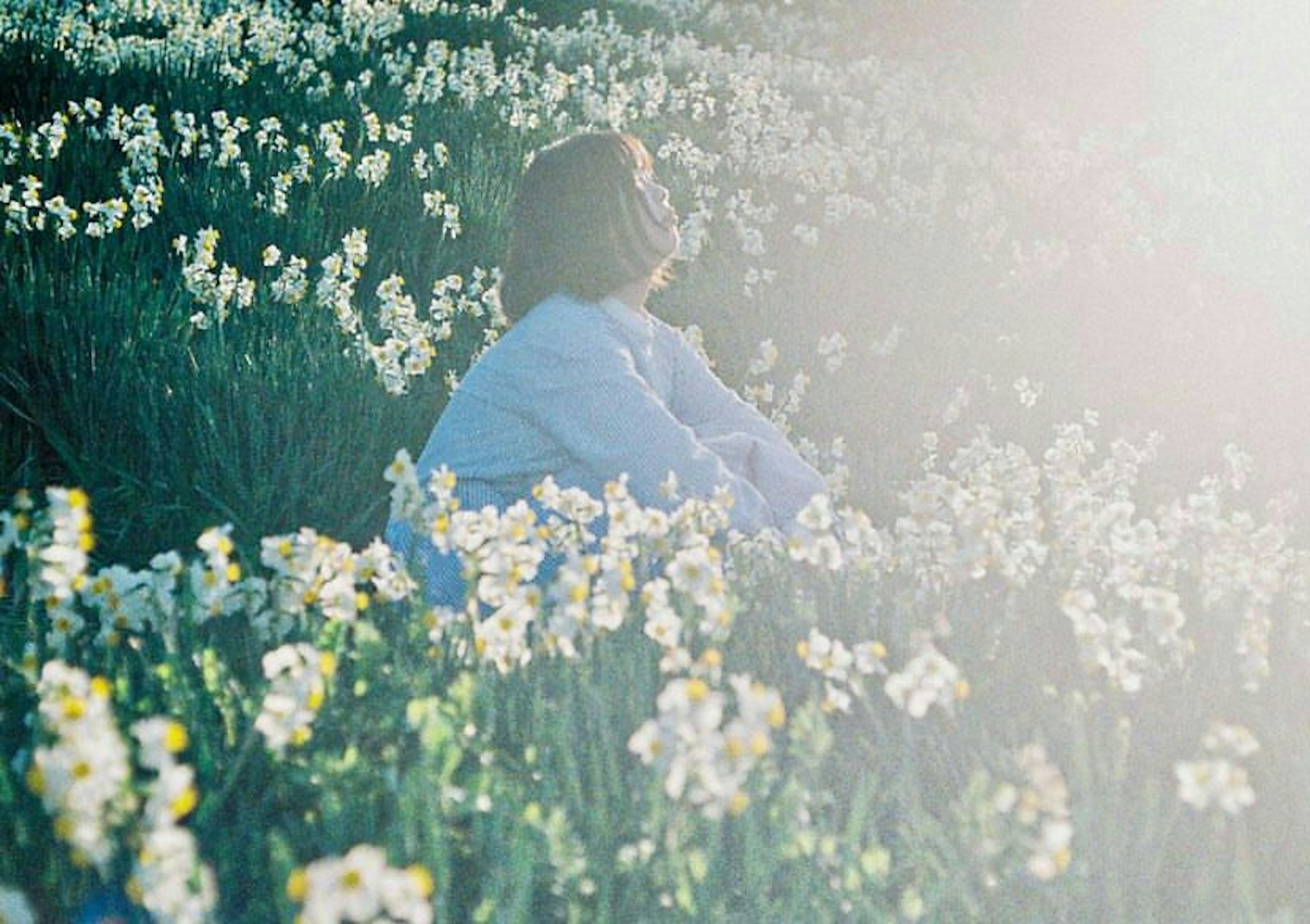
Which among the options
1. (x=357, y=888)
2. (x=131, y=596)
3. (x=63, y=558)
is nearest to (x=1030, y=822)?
(x=357, y=888)

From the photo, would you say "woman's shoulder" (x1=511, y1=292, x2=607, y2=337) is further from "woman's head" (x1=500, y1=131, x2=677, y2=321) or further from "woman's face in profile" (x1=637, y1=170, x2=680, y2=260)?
"woman's face in profile" (x1=637, y1=170, x2=680, y2=260)

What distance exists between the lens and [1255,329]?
307 inches

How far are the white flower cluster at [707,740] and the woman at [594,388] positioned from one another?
184 centimetres

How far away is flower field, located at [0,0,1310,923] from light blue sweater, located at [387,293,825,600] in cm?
17

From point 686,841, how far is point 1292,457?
4715mm

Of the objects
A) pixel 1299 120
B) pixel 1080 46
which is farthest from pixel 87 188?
pixel 1080 46

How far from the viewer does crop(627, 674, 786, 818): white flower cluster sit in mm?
1780

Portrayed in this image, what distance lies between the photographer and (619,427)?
3.88 metres

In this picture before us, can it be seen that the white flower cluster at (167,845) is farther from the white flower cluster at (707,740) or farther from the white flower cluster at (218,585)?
the white flower cluster at (218,585)

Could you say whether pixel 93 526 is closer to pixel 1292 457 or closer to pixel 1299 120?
pixel 1292 457

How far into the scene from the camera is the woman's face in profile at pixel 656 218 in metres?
4.25

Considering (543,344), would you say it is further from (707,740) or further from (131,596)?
(707,740)

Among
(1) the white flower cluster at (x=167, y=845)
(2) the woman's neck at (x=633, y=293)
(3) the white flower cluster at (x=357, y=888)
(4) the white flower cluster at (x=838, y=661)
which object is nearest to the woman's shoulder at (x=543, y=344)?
(2) the woman's neck at (x=633, y=293)

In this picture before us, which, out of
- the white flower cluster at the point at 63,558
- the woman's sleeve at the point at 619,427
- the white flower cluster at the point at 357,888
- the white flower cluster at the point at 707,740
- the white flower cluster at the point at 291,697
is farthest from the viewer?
the woman's sleeve at the point at 619,427
